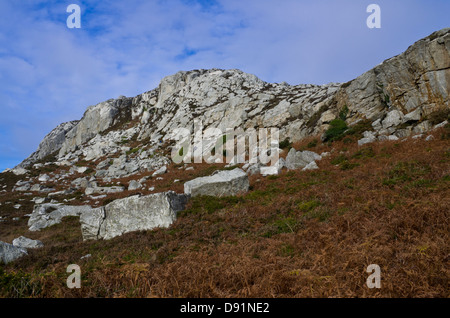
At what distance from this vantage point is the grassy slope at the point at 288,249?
13.4 ft

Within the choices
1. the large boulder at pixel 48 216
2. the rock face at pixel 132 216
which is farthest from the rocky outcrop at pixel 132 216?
the large boulder at pixel 48 216

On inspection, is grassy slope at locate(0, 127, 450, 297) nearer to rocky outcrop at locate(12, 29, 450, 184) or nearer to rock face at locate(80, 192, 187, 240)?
rock face at locate(80, 192, 187, 240)

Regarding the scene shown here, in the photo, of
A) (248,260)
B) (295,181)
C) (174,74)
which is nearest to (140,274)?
(248,260)

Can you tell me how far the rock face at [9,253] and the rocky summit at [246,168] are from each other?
0.17 feet

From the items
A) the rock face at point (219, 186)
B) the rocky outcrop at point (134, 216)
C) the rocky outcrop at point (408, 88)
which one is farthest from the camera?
the rocky outcrop at point (408, 88)

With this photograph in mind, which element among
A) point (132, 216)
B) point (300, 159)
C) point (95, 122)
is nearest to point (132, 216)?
point (132, 216)

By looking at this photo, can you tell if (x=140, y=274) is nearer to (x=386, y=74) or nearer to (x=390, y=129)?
(x=390, y=129)

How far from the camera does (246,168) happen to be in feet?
74.5

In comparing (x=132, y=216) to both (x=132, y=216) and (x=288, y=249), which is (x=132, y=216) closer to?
(x=132, y=216)

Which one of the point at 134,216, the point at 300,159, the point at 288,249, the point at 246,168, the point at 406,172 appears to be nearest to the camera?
the point at 288,249

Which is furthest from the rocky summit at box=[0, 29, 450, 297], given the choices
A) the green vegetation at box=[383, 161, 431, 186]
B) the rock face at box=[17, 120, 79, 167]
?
the rock face at box=[17, 120, 79, 167]

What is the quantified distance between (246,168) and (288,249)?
664 inches

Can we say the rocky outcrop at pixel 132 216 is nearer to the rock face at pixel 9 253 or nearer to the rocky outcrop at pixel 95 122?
the rock face at pixel 9 253

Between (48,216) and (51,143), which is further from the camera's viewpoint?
(51,143)
